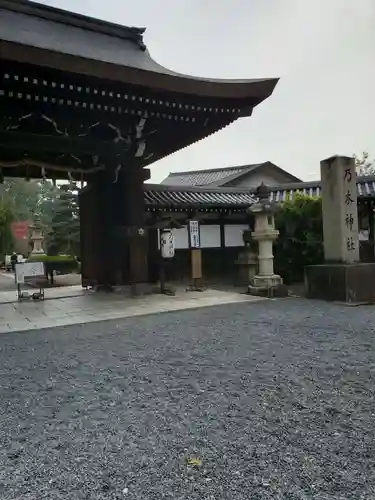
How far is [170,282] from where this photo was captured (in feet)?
37.3

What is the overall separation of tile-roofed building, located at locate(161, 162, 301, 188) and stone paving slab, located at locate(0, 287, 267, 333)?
46.7ft

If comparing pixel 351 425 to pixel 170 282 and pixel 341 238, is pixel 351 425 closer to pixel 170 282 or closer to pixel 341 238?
pixel 341 238

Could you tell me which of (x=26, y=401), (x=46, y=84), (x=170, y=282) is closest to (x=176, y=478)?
(x=26, y=401)

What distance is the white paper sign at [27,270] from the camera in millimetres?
8492

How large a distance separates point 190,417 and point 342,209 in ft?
20.4

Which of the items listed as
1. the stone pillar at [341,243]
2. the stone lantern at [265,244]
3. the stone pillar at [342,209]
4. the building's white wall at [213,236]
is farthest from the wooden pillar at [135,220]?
the stone pillar at [342,209]

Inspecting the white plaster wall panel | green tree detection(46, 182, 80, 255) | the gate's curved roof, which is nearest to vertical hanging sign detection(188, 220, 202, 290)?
the white plaster wall panel

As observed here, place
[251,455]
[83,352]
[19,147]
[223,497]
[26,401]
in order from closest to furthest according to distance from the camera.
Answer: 1. [223,497]
2. [251,455]
3. [26,401]
4. [83,352]
5. [19,147]

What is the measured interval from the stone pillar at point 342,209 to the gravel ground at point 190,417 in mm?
3271

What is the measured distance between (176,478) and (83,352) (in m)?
2.64

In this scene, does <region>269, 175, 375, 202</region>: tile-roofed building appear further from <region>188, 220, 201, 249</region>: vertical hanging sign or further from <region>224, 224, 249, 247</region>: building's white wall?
<region>188, 220, 201, 249</region>: vertical hanging sign

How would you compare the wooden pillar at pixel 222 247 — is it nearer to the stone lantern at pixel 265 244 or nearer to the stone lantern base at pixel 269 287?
the stone lantern at pixel 265 244

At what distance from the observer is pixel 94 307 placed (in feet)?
24.7

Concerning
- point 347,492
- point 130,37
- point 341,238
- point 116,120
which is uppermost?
point 130,37
